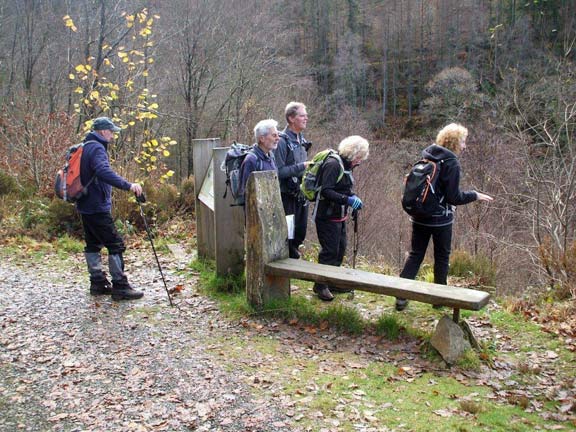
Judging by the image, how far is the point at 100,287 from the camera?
6.20m

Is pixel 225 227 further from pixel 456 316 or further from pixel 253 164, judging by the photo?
pixel 456 316

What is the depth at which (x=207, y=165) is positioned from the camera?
703 cm

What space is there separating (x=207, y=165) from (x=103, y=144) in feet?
5.12

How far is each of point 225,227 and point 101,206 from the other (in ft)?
4.44

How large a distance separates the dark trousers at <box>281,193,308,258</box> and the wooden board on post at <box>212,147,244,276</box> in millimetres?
619

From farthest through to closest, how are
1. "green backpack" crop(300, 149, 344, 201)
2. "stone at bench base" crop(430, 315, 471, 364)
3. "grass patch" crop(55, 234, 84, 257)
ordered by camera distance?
"grass patch" crop(55, 234, 84, 257)
"green backpack" crop(300, 149, 344, 201)
"stone at bench base" crop(430, 315, 471, 364)

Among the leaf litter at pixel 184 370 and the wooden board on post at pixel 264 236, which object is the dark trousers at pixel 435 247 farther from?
the wooden board on post at pixel 264 236

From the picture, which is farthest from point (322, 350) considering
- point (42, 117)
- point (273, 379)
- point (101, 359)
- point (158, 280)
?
point (42, 117)

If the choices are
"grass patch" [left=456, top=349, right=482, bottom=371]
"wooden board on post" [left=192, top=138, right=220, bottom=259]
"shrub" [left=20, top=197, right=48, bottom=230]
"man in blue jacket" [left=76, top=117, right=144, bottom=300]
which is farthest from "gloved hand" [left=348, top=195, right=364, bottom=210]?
"shrub" [left=20, top=197, right=48, bottom=230]

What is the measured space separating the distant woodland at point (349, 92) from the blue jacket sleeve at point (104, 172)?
2839 millimetres

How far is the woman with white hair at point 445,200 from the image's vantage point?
4977 mm

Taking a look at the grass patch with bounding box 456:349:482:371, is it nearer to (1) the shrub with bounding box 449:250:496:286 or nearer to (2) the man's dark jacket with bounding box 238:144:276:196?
(2) the man's dark jacket with bounding box 238:144:276:196

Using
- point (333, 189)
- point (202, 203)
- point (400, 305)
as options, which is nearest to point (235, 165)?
point (333, 189)

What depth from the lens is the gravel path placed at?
368 centimetres
